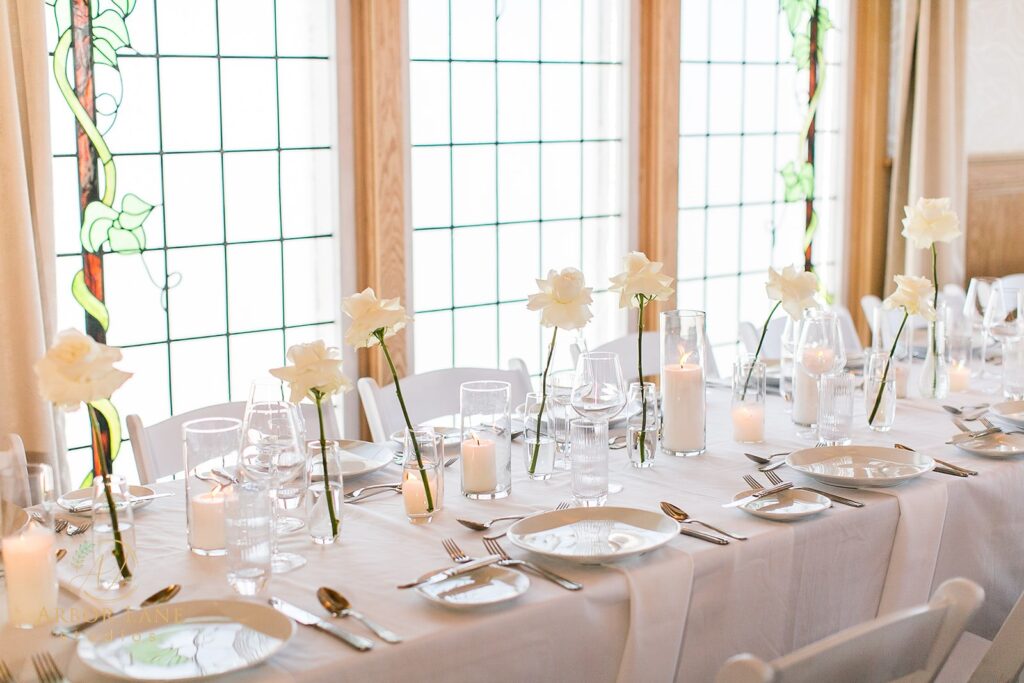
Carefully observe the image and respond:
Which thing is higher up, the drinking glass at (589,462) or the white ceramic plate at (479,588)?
the drinking glass at (589,462)

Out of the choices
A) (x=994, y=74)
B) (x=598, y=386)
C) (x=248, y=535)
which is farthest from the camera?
(x=994, y=74)

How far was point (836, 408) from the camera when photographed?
8.10 feet

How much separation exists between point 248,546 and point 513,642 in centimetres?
40

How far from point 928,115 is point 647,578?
3.90 m

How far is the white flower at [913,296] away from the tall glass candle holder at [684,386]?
495mm

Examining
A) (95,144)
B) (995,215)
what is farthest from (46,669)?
(995,215)

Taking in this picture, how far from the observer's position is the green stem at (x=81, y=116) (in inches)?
127

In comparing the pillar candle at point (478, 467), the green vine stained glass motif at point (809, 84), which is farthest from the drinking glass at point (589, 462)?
the green vine stained glass motif at point (809, 84)

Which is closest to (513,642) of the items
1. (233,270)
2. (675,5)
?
(233,270)

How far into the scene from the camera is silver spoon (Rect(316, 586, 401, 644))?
1.51m

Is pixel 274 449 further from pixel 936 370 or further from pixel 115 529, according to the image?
pixel 936 370

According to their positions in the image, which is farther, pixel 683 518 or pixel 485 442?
→ pixel 485 442

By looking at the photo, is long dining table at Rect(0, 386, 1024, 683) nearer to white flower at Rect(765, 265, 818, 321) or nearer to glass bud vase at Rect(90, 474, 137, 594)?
glass bud vase at Rect(90, 474, 137, 594)

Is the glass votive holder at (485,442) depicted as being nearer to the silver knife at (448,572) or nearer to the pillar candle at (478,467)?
the pillar candle at (478,467)
